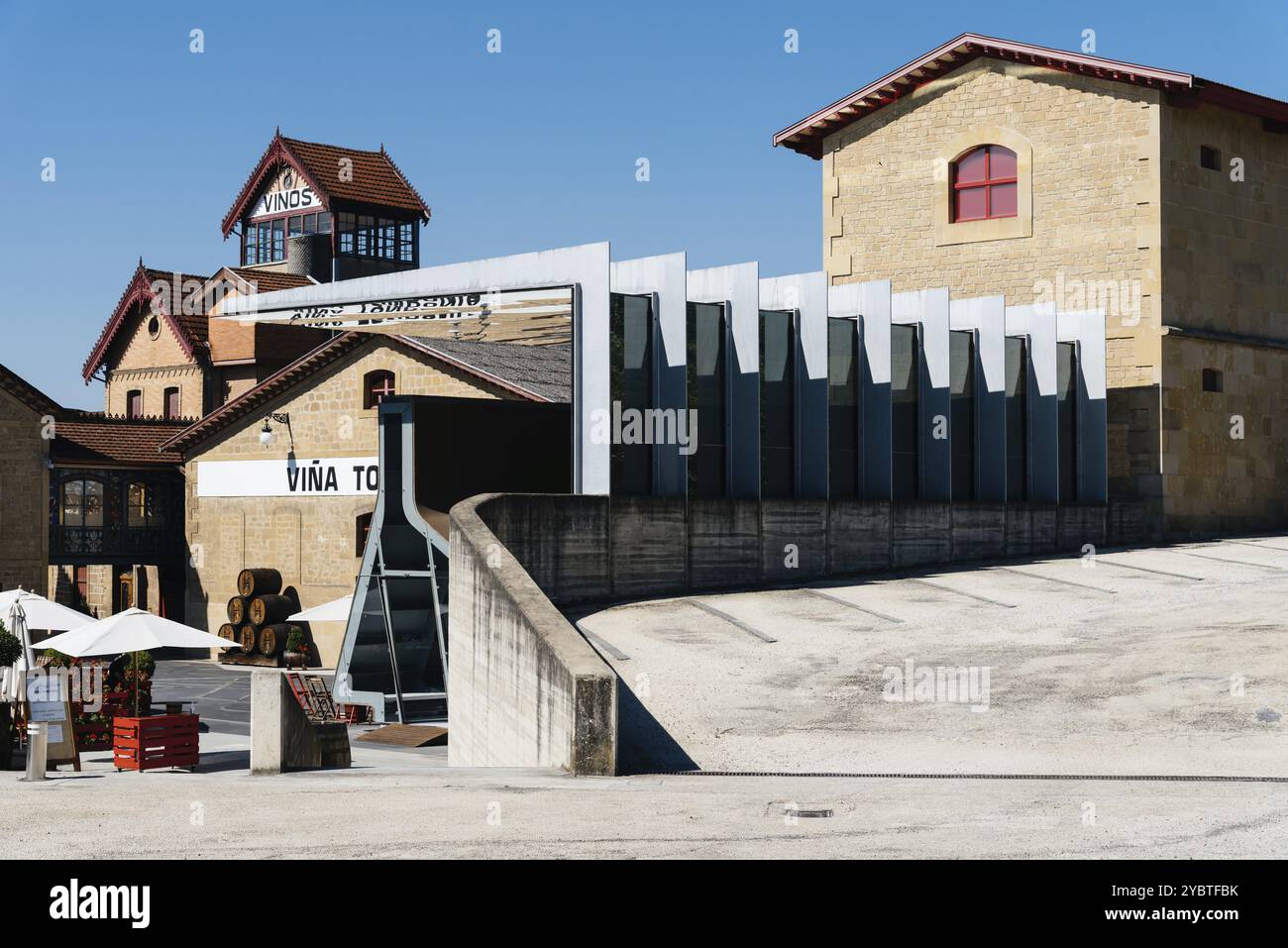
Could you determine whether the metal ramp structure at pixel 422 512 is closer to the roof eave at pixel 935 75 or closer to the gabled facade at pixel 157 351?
the roof eave at pixel 935 75

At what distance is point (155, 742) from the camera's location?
58.9ft

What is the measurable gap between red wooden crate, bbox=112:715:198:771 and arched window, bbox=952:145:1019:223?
18.9m

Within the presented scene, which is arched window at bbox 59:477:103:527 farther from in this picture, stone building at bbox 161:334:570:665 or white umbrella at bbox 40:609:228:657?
white umbrella at bbox 40:609:228:657

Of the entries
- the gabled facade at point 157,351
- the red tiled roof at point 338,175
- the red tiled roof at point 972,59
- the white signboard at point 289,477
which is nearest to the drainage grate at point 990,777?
the red tiled roof at point 972,59

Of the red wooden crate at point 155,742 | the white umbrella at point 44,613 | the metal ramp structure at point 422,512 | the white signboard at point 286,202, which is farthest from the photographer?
the white signboard at point 286,202

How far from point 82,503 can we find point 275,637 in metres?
9.76

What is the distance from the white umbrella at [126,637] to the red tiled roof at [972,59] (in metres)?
17.6

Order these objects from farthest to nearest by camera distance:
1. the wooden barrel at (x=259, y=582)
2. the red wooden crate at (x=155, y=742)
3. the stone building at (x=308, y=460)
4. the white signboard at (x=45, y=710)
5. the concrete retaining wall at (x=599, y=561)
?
the wooden barrel at (x=259, y=582)
the stone building at (x=308, y=460)
the red wooden crate at (x=155, y=742)
the white signboard at (x=45, y=710)
the concrete retaining wall at (x=599, y=561)

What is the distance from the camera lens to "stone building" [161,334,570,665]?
32.1 metres

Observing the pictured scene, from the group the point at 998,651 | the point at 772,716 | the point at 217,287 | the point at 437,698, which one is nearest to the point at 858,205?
the point at 437,698

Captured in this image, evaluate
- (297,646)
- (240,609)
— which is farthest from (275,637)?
(240,609)

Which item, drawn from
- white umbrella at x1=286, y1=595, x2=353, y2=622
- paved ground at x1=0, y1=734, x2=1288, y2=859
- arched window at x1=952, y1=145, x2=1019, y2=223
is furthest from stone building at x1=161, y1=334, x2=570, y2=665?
paved ground at x1=0, y1=734, x2=1288, y2=859

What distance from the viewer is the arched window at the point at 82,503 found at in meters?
40.8

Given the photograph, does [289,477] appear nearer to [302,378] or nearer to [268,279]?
[302,378]
